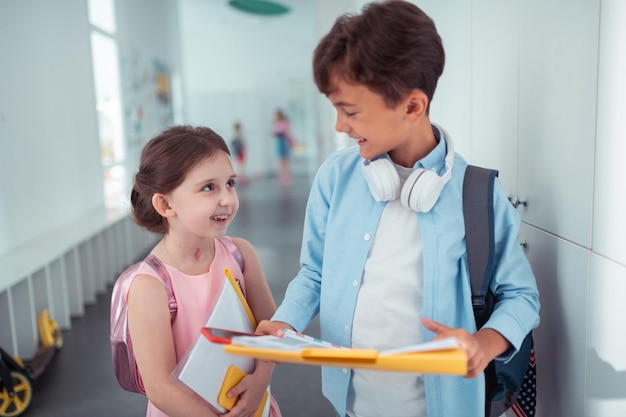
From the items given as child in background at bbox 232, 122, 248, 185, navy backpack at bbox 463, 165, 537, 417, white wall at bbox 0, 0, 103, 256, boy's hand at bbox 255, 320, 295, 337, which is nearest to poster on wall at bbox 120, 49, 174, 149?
white wall at bbox 0, 0, 103, 256

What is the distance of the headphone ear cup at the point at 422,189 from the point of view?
115 centimetres

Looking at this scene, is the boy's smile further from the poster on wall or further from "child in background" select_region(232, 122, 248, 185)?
"child in background" select_region(232, 122, 248, 185)

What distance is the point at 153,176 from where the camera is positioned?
1.39 m

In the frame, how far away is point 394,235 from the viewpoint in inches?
49.4

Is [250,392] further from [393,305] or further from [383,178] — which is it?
[383,178]

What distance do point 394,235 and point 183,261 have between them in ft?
1.71

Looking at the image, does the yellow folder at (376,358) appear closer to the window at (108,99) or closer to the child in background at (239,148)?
the window at (108,99)

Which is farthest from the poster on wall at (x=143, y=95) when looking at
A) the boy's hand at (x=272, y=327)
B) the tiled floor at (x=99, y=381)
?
the boy's hand at (x=272, y=327)

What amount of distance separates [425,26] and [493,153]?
766mm

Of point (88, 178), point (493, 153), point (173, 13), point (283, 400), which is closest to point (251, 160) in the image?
point (173, 13)

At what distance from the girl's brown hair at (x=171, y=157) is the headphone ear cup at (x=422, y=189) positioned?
0.49 meters

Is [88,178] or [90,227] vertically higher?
[88,178]

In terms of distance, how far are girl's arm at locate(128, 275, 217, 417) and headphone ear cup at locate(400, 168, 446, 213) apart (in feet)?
1.97

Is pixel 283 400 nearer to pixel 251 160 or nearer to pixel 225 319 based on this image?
pixel 225 319
